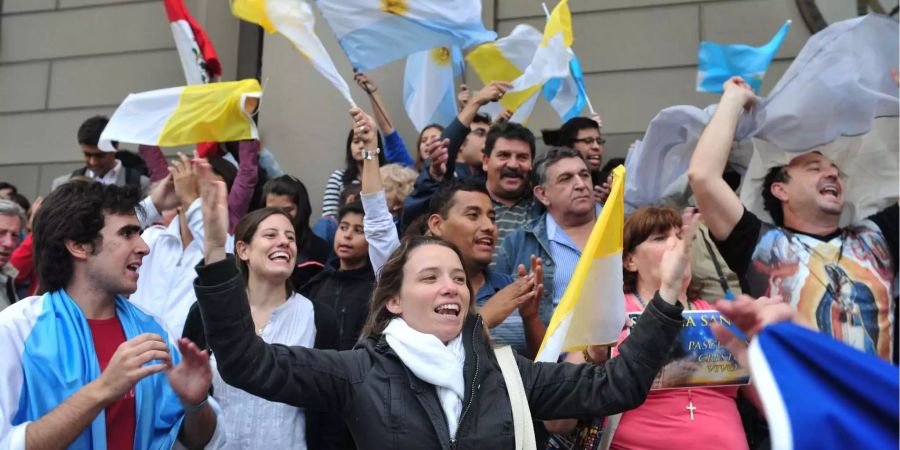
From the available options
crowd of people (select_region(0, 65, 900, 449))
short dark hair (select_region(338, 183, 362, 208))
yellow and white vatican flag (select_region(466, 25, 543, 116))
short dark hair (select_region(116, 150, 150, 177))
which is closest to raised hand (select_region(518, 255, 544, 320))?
crowd of people (select_region(0, 65, 900, 449))

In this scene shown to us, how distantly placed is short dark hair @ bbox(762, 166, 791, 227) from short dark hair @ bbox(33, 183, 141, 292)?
281cm

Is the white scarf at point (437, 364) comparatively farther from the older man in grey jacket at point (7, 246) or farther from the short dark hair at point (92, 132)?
the short dark hair at point (92, 132)

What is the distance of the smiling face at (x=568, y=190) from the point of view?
496 cm

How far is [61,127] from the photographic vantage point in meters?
10.2

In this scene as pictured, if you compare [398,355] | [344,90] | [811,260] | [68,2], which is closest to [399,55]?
[344,90]

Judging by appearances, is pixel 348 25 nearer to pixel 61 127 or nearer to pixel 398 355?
pixel 398 355

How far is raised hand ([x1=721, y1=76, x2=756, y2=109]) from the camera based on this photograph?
4500 mm

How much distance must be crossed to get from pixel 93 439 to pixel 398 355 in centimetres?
103

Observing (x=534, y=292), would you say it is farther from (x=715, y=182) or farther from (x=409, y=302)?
(x=715, y=182)

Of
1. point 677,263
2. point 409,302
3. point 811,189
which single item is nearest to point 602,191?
point 811,189

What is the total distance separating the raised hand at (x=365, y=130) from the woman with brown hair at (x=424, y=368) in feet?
4.64

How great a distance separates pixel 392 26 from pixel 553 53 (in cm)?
100

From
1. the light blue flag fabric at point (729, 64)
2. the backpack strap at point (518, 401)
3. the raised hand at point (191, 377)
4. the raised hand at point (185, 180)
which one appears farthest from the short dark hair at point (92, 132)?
the backpack strap at point (518, 401)

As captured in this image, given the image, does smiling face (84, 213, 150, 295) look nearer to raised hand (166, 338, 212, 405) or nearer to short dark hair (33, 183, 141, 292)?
short dark hair (33, 183, 141, 292)
